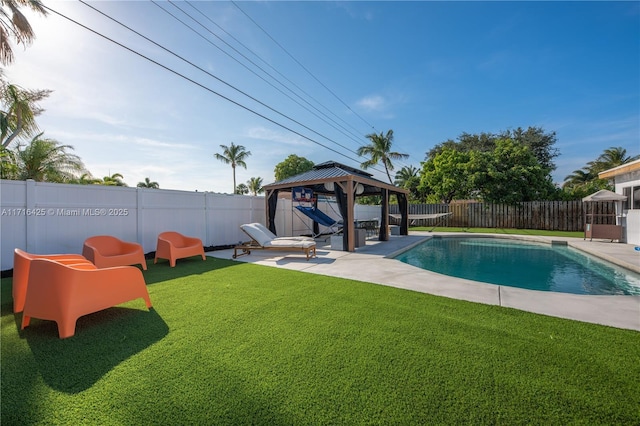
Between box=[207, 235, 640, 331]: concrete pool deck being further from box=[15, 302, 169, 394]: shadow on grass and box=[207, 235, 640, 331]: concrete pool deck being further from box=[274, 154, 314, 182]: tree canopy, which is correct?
box=[274, 154, 314, 182]: tree canopy

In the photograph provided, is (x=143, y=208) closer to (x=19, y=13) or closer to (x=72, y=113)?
(x=72, y=113)

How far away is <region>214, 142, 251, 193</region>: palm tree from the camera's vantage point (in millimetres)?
37375

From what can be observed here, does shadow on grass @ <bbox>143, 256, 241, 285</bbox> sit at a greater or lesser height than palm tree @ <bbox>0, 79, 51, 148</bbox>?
lesser

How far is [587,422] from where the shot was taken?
59.1 inches

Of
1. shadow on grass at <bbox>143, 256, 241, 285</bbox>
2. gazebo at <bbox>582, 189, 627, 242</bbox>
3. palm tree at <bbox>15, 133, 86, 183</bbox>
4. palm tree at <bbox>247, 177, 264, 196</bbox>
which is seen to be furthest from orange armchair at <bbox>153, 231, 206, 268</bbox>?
palm tree at <bbox>247, 177, 264, 196</bbox>

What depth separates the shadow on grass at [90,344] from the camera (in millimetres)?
1987

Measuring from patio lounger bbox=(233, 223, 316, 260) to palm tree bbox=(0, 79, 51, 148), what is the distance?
43.9 ft

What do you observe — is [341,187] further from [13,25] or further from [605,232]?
[13,25]

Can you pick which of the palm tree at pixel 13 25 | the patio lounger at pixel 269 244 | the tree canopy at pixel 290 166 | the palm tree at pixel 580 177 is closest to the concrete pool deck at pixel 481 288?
the patio lounger at pixel 269 244

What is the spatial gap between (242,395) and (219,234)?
8347 mm

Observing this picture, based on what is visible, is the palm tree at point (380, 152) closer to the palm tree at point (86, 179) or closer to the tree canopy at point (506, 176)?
the tree canopy at point (506, 176)

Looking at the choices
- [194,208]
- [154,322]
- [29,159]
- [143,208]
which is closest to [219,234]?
[194,208]

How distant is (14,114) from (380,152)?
25521mm

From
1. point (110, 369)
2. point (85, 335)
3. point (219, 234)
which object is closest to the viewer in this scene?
point (110, 369)
